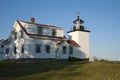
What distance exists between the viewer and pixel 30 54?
38.1m

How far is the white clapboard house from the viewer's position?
3844cm

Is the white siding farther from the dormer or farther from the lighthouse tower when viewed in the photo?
the dormer

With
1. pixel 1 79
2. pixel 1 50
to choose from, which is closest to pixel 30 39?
pixel 1 50

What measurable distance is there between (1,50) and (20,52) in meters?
15.3

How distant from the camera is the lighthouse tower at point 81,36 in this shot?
46.0 meters

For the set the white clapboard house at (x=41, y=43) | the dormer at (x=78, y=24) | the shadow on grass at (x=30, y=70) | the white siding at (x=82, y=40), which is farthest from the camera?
the dormer at (x=78, y=24)

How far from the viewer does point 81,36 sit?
46.7 m

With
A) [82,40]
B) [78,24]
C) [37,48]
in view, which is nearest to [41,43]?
[37,48]

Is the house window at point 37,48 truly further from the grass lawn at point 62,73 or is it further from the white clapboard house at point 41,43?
the grass lawn at point 62,73

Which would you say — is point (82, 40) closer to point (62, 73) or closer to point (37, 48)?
point (37, 48)

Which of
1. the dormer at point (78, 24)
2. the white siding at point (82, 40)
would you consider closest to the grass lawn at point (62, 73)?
the white siding at point (82, 40)

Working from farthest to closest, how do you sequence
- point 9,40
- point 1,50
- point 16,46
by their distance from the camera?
point 1,50, point 9,40, point 16,46

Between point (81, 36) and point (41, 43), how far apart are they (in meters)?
10.9

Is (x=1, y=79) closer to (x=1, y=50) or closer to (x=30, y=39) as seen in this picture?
(x=30, y=39)
